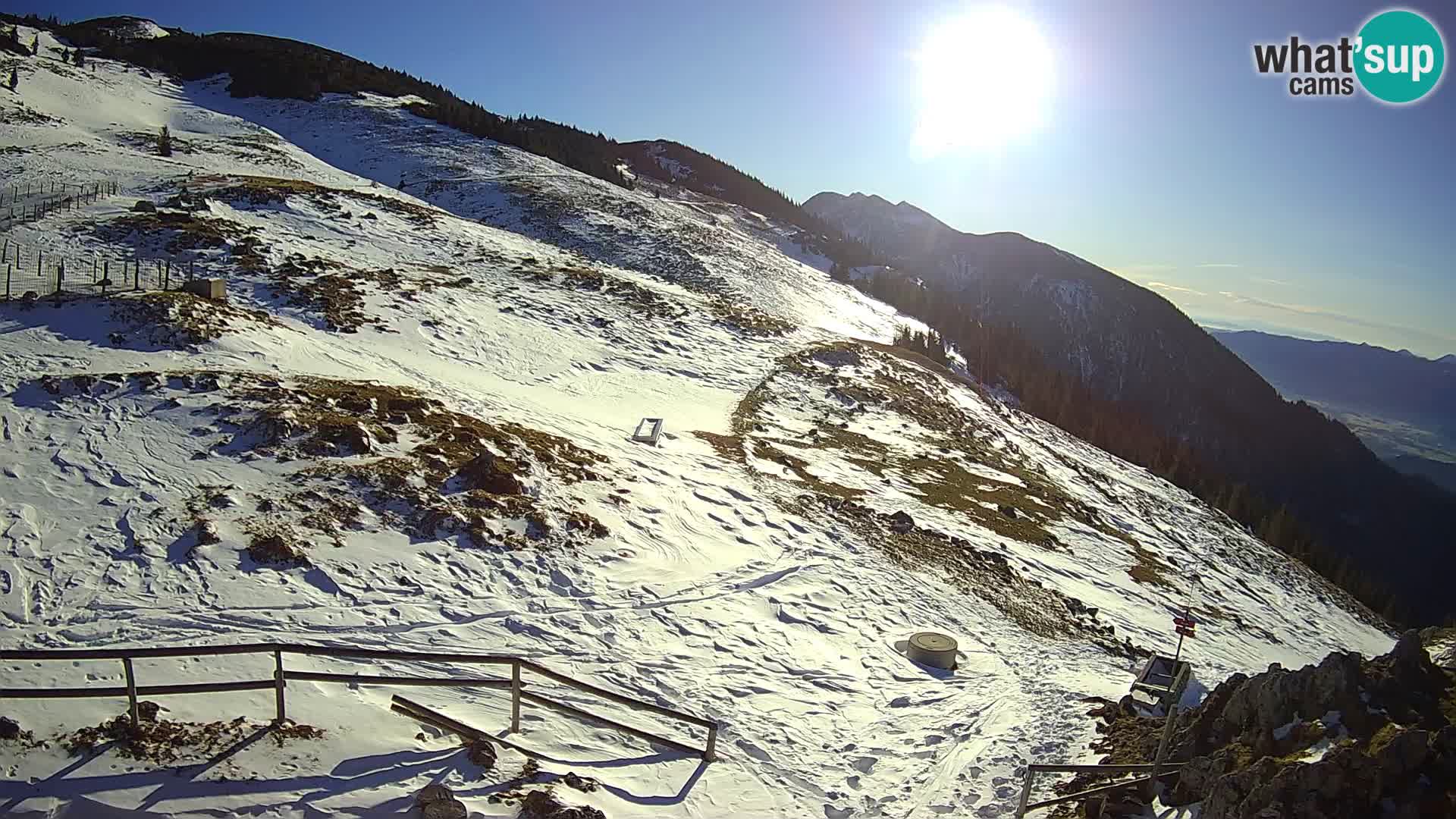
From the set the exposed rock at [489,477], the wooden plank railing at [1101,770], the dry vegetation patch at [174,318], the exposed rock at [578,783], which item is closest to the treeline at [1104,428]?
the exposed rock at [489,477]

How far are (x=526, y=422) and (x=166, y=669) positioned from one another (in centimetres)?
1226

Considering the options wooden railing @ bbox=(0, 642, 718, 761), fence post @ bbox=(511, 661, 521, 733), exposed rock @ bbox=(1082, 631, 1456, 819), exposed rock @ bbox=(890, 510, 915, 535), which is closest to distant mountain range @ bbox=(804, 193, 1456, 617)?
exposed rock @ bbox=(890, 510, 915, 535)

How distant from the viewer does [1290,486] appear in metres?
125

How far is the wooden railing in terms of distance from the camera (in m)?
6.47

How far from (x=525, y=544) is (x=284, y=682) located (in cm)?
648

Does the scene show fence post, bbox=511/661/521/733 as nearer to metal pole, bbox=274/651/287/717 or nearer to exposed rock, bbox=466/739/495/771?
exposed rock, bbox=466/739/495/771

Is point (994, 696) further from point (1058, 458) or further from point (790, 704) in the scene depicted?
point (1058, 458)

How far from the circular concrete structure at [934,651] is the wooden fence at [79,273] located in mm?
23634

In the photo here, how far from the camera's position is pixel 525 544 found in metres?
13.9

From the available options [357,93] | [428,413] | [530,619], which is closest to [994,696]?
[530,619]

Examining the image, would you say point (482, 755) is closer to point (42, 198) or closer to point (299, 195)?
point (299, 195)

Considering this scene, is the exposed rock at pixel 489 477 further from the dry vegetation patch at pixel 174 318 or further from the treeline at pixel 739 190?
the treeline at pixel 739 190

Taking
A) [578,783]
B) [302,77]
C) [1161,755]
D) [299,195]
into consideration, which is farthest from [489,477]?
[302,77]

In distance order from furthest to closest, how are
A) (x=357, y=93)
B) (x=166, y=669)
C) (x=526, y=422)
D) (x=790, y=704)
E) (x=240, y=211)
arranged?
1. (x=357, y=93)
2. (x=240, y=211)
3. (x=526, y=422)
4. (x=790, y=704)
5. (x=166, y=669)
